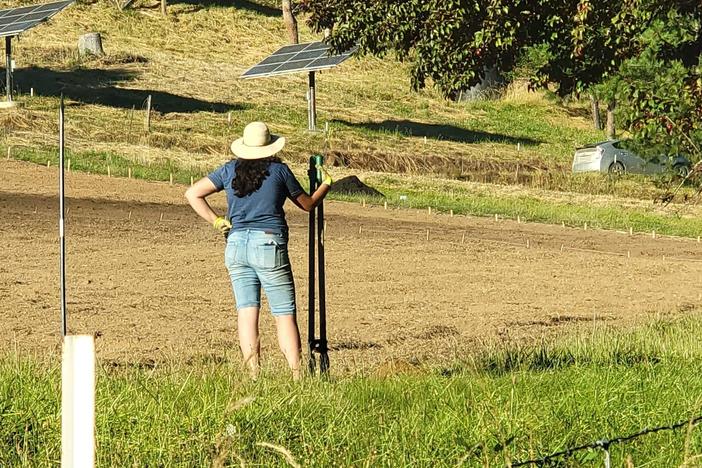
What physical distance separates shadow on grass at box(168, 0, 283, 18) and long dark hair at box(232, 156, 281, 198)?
53.1 metres

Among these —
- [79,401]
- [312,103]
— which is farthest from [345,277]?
[312,103]

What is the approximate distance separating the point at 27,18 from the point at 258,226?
30.9 meters

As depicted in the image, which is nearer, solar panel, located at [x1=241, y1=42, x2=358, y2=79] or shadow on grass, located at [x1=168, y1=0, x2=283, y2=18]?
solar panel, located at [x1=241, y1=42, x2=358, y2=79]

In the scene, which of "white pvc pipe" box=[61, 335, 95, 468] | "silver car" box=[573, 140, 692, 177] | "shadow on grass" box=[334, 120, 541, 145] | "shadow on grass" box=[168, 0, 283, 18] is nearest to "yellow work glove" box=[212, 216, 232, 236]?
"white pvc pipe" box=[61, 335, 95, 468]

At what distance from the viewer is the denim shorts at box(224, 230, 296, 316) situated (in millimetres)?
8359

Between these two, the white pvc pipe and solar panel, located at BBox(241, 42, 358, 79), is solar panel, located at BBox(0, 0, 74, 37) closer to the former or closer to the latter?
solar panel, located at BBox(241, 42, 358, 79)

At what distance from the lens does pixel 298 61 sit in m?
39.8

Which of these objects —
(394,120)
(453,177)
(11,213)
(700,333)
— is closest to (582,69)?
(700,333)

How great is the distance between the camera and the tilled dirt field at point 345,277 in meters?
12.2

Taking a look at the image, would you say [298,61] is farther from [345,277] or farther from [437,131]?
[345,277]

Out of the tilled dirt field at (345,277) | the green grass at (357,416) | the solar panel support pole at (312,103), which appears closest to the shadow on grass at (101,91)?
the solar panel support pole at (312,103)

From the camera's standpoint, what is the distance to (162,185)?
2483 cm

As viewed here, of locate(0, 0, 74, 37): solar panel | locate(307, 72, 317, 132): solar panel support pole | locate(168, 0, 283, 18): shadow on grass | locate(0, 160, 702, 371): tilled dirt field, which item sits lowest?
locate(0, 160, 702, 371): tilled dirt field

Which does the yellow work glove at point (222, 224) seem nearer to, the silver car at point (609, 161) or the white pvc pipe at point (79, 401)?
the white pvc pipe at point (79, 401)
